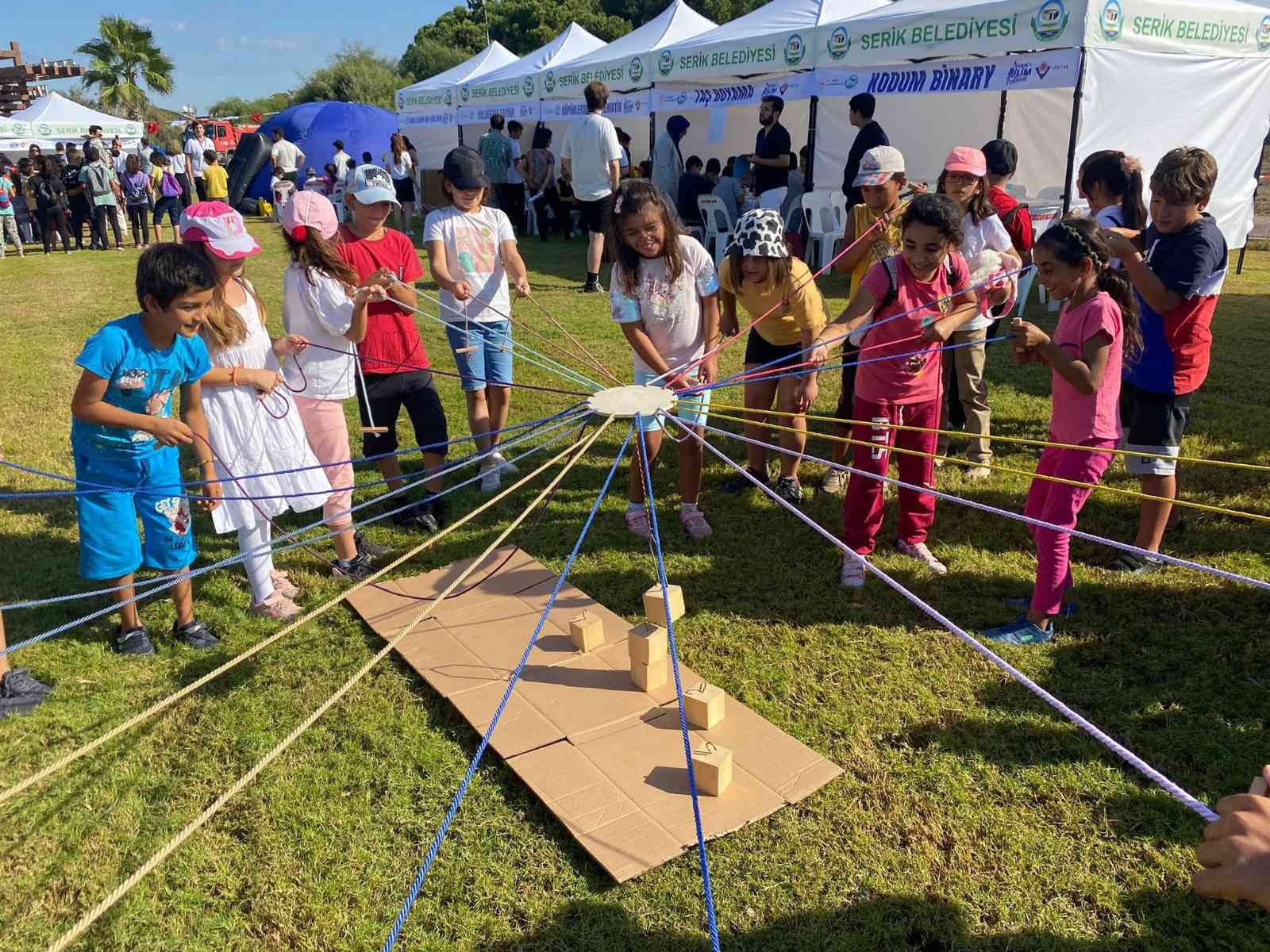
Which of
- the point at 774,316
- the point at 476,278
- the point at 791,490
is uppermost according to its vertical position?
the point at 476,278

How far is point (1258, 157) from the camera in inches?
398

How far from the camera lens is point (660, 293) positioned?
12.7 ft

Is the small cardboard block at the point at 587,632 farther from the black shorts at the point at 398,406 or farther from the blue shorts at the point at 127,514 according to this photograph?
the blue shorts at the point at 127,514

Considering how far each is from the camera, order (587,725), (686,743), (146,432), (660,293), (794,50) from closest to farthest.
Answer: (686,743) < (587,725) < (146,432) < (660,293) < (794,50)

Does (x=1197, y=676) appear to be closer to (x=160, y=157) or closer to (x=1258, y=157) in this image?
(x=1258, y=157)

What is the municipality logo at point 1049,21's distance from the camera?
793 centimetres

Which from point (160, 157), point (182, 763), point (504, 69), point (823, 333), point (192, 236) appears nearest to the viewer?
point (182, 763)

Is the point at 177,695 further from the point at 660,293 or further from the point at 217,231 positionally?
the point at 660,293

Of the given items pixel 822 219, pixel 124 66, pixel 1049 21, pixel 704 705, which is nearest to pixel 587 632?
pixel 704 705

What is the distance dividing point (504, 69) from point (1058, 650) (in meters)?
16.8

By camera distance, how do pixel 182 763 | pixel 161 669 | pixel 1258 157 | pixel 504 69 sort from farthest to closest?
1. pixel 504 69
2. pixel 1258 157
3. pixel 161 669
4. pixel 182 763

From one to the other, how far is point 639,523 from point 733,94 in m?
9.00

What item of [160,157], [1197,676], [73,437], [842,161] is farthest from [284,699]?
[160,157]

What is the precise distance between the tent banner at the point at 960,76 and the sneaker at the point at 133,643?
8.51 metres
